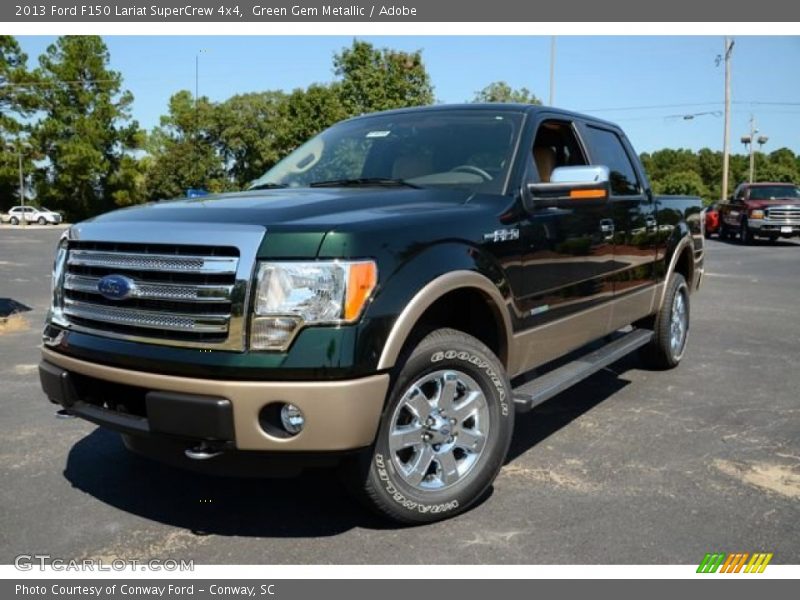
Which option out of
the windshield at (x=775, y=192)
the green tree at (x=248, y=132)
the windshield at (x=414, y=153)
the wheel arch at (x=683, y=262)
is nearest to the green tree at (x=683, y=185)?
the green tree at (x=248, y=132)

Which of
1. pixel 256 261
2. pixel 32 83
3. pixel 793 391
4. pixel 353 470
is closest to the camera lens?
pixel 256 261

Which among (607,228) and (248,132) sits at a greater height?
(248,132)

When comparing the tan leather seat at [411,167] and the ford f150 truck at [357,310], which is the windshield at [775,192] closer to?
the ford f150 truck at [357,310]

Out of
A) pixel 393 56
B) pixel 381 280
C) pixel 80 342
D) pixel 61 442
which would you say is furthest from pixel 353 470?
pixel 393 56

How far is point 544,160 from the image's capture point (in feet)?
15.0

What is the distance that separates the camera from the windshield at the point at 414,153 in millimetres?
4043

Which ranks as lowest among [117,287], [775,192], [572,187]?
[117,287]

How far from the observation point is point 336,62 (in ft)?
118

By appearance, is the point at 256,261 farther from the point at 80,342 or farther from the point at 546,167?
the point at 546,167

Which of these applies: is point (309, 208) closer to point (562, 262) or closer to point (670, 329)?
point (562, 262)

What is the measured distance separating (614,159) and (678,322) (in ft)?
5.83

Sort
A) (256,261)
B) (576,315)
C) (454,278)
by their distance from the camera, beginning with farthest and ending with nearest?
(576,315) < (454,278) < (256,261)

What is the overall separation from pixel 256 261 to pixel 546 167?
7.83 feet

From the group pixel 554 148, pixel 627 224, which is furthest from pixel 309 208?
pixel 627 224
